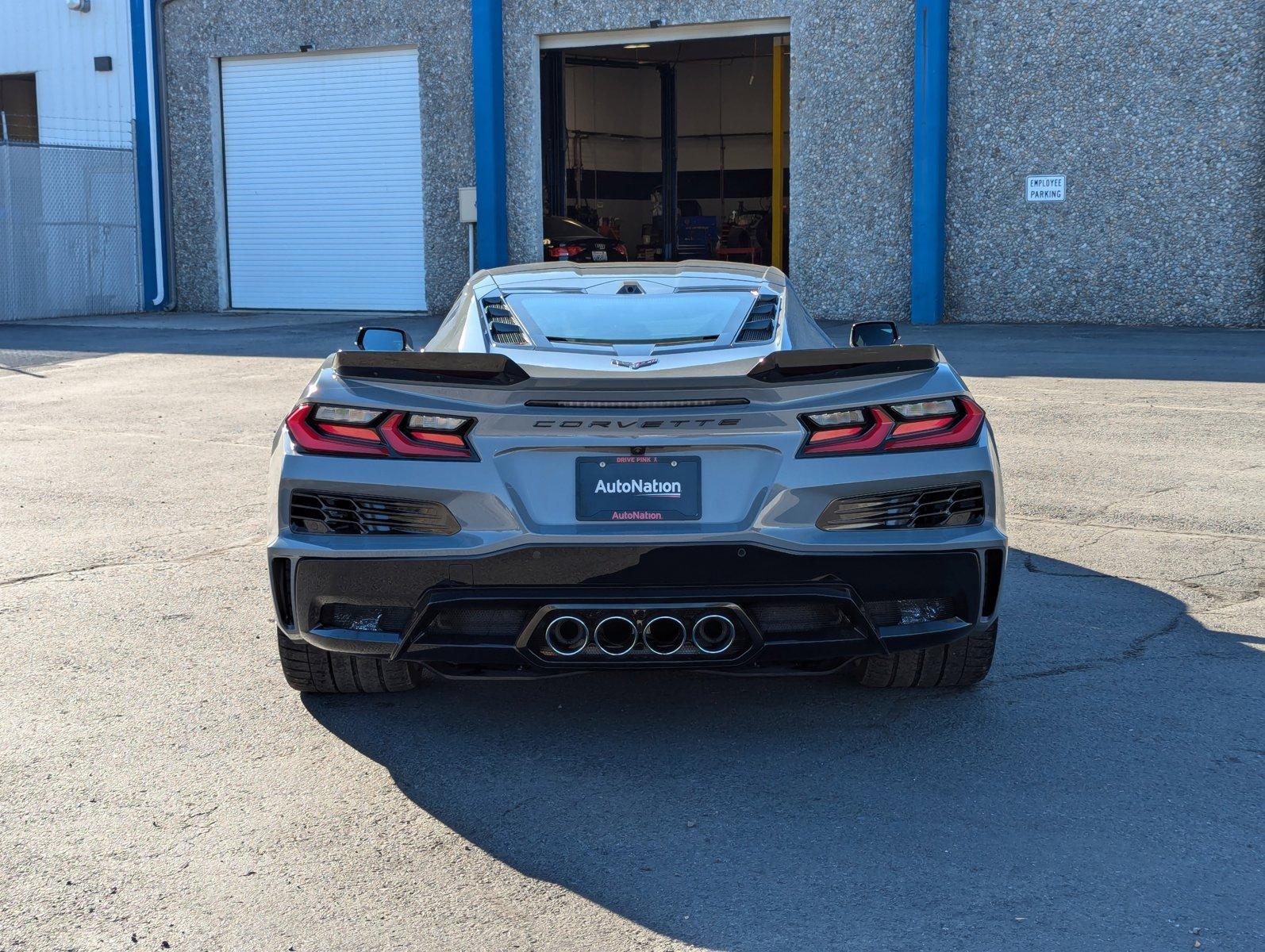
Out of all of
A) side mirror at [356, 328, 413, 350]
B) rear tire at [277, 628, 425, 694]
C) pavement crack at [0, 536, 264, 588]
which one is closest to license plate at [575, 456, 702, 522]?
rear tire at [277, 628, 425, 694]

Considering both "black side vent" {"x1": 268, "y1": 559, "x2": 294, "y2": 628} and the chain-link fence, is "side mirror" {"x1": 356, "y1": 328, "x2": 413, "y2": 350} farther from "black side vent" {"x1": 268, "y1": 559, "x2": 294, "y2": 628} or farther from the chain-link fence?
the chain-link fence

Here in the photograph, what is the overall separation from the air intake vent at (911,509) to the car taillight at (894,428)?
12cm

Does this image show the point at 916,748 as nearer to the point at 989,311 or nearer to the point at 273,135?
the point at 989,311

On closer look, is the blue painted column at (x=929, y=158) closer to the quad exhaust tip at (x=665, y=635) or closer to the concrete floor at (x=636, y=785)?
the concrete floor at (x=636, y=785)

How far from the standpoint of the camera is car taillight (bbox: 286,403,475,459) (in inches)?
147

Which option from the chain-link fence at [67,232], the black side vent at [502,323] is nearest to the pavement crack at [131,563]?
the black side vent at [502,323]

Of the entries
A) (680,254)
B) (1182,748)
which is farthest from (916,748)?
(680,254)

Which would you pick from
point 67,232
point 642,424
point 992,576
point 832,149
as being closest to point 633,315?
point 642,424

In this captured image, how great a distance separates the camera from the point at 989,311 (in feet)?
64.2

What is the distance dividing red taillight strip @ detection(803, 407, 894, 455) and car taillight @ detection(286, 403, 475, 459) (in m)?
0.90

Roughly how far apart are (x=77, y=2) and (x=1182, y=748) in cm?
2466

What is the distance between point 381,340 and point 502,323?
638mm

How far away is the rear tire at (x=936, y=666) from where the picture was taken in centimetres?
427

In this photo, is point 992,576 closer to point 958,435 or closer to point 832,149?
point 958,435
